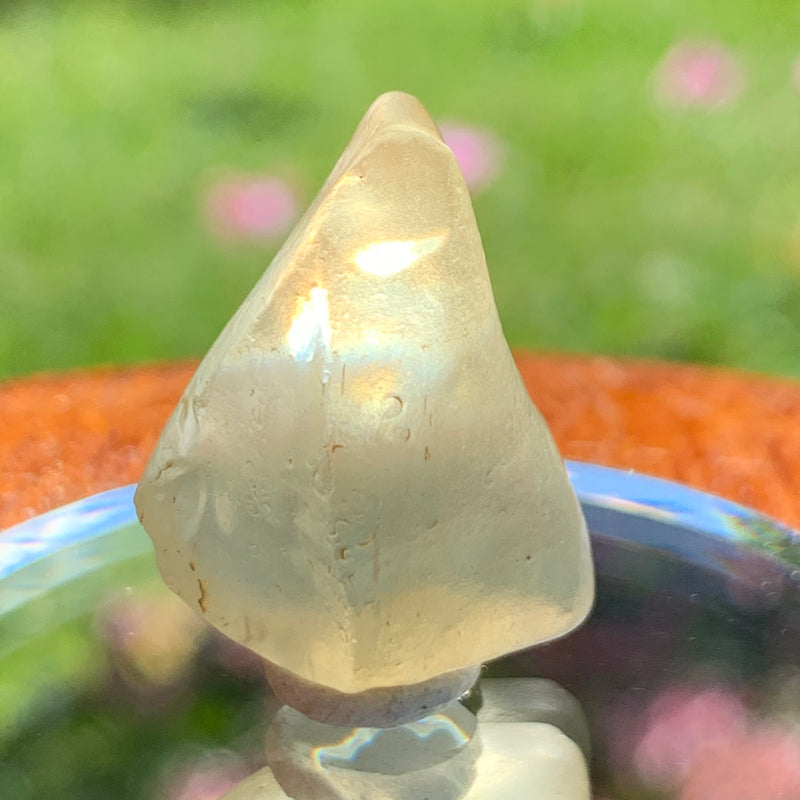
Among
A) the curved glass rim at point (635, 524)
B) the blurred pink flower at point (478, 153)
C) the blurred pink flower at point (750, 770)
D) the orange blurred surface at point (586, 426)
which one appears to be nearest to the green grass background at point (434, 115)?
the blurred pink flower at point (478, 153)

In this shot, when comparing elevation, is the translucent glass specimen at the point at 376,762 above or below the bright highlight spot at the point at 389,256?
below

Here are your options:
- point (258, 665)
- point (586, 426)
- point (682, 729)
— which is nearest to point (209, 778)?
point (258, 665)

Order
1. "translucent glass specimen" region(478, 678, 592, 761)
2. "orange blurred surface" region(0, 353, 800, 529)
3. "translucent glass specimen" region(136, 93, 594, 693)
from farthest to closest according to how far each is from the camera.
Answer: "orange blurred surface" region(0, 353, 800, 529), "translucent glass specimen" region(478, 678, 592, 761), "translucent glass specimen" region(136, 93, 594, 693)

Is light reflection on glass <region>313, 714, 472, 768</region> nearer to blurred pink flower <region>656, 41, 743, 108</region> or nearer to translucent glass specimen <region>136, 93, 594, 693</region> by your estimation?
translucent glass specimen <region>136, 93, 594, 693</region>

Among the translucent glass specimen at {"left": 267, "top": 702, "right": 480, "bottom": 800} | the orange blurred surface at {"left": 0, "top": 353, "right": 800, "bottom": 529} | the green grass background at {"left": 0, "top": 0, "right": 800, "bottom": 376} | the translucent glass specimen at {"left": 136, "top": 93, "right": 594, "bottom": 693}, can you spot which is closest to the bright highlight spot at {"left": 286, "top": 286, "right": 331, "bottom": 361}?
the translucent glass specimen at {"left": 136, "top": 93, "right": 594, "bottom": 693}

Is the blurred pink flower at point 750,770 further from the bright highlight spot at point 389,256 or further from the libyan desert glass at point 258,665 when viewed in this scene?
the bright highlight spot at point 389,256

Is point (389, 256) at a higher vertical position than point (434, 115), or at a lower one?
higher

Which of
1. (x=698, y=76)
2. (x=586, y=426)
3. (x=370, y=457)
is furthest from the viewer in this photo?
(x=698, y=76)

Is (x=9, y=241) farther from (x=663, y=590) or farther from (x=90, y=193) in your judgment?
(x=663, y=590)

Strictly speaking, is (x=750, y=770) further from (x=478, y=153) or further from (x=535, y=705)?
(x=478, y=153)
